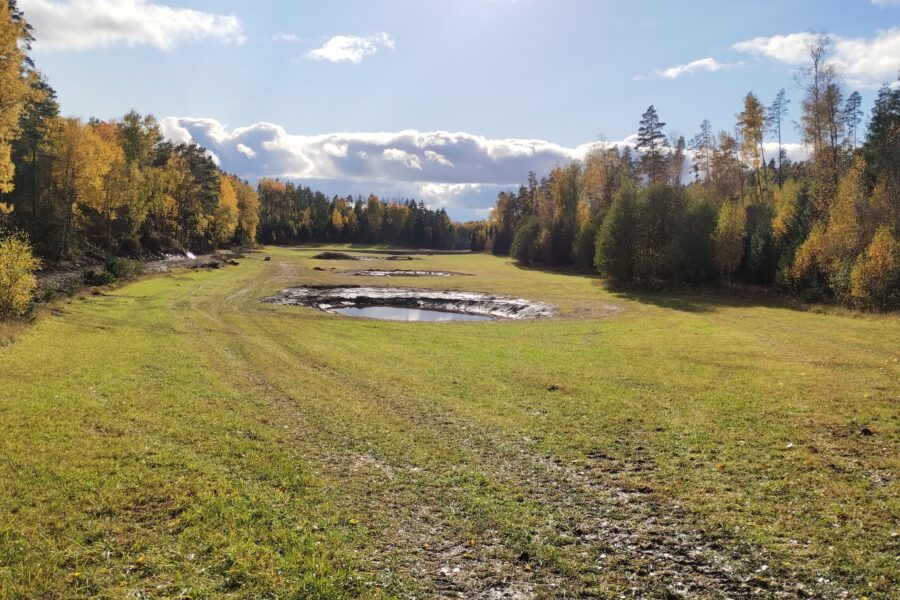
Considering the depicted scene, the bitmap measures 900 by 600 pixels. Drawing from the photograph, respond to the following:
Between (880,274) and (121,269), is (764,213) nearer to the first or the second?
(880,274)

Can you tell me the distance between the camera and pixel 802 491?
9.75 metres

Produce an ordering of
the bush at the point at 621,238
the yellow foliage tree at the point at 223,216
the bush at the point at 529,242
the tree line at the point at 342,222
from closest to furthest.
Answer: the bush at the point at 621,238
the yellow foliage tree at the point at 223,216
the bush at the point at 529,242
the tree line at the point at 342,222

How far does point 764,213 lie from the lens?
54688 mm

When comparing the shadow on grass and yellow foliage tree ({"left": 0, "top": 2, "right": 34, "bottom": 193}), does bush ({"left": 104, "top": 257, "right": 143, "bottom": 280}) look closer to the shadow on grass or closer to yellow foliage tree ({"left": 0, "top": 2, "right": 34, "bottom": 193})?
yellow foliage tree ({"left": 0, "top": 2, "right": 34, "bottom": 193})

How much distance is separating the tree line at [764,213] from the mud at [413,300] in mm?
18015

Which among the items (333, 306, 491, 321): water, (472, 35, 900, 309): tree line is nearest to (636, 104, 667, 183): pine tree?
(472, 35, 900, 309): tree line

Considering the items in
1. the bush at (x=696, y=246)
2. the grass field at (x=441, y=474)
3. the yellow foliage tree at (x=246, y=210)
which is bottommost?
the grass field at (x=441, y=474)

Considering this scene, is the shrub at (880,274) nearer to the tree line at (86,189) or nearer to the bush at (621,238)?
the bush at (621,238)

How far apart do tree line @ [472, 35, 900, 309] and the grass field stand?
22.3m

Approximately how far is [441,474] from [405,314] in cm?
3531

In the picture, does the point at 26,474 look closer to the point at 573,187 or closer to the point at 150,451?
the point at 150,451

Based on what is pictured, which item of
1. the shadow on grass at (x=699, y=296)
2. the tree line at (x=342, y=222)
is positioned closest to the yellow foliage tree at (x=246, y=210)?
the tree line at (x=342, y=222)

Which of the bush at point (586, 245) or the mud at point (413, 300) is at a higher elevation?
the bush at point (586, 245)

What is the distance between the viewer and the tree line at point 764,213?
39.6m
